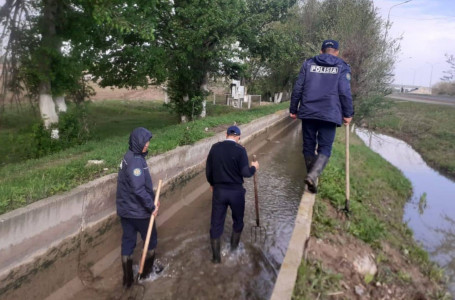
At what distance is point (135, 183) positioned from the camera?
4.33 meters

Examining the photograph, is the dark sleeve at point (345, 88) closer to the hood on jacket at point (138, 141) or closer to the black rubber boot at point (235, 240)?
the black rubber boot at point (235, 240)

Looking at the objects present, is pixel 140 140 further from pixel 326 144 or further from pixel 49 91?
pixel 49 91

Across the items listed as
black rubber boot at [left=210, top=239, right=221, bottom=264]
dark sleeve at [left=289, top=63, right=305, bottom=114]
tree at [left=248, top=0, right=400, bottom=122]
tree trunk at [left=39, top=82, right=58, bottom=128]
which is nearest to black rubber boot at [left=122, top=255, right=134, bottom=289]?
black rubber boot at [left=210, top=239, right=221, bottom=264]

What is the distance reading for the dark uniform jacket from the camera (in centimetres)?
497

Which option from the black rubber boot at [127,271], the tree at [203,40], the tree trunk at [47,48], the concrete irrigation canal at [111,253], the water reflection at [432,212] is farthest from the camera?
the tree at [203,40]

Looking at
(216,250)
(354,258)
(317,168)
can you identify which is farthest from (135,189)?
(354,258)

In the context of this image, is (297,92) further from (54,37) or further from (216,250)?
(54,37)

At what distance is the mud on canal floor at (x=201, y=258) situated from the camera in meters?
4.79

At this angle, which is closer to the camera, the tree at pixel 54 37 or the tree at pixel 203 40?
the tree at pixel 54 37

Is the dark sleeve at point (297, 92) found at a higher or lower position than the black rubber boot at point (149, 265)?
higher

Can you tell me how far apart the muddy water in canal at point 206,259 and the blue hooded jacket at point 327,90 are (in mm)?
2366

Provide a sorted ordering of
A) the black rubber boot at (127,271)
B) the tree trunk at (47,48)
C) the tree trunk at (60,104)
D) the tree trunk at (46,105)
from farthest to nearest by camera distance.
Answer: the tree trunk at (60,104) < the tree trunk at (46,105) < the tree trunk at (47,48) < the black rubber boot at (127,271)

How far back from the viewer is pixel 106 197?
5855 millimetres

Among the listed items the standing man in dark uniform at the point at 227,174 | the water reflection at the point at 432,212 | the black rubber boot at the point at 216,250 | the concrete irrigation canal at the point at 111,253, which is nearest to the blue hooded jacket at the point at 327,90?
the standing man in dark uniform at the point at 227,174
